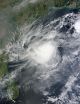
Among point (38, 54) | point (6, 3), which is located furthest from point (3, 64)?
point (6, 3)

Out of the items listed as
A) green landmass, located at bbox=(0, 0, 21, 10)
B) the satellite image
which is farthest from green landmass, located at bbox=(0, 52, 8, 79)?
green landmass, located at bbox=(0, 0, 21, 10)

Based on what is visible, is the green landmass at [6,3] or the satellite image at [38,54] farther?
the green landmass at [6,3]

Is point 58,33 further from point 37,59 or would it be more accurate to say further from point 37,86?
point 37,86

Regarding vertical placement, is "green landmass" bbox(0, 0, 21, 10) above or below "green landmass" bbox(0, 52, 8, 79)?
Result: above

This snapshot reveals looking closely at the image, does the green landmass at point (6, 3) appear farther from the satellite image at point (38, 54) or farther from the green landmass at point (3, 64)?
the green landmass at point (3, 64)

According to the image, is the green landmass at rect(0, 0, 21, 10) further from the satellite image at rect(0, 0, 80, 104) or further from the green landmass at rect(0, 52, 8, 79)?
the green landmass at rect(0, 52, 8, 79)

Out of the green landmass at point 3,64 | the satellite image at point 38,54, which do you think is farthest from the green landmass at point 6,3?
the green landmass at point 3,64

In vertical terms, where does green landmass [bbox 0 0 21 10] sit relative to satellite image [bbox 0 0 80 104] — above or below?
above

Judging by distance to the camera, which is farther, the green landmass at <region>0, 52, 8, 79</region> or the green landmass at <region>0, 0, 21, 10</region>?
the green landmass at <region>0, 0, 21, 10</region>

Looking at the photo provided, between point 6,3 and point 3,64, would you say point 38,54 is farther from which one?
point 6,3

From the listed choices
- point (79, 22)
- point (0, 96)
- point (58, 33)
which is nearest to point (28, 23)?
point (58, 33)
